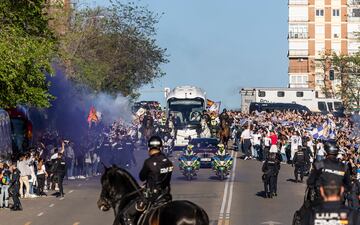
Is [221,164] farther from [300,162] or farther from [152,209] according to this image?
[152,209]

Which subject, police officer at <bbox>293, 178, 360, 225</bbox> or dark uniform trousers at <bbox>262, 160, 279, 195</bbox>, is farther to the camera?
dark uniform trousers at <bbox>262, 160, 279, 195</bbox>

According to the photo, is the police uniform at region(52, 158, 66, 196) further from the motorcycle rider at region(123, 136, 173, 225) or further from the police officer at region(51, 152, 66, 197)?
the motorcycle rider at region(123, 136, 173, 225)

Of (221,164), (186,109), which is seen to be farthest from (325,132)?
(186,109)

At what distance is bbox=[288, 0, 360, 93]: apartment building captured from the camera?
486ft

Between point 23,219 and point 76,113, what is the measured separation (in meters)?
31.0

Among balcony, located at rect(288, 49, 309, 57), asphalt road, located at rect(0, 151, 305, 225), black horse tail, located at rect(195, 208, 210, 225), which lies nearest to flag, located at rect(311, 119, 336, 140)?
asphalt road, located at rect(0, 151, 305, 225)

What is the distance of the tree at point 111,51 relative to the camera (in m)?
70.3

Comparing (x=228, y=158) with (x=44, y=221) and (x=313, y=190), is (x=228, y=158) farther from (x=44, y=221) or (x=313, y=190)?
(x=313, y=190)

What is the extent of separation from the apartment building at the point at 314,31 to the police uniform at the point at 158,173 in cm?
13020

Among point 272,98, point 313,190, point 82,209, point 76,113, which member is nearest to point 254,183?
point 82,209

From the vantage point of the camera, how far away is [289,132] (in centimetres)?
5178

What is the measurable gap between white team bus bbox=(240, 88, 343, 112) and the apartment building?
44447 mm

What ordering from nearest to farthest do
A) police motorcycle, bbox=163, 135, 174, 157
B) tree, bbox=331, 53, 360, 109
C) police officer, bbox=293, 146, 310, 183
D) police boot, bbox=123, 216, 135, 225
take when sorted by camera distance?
police boot, bbox=123, 216, 135, 225 < police officer, bbox=293, 146, 310, 183 < police motorcycle, bbox=163, 135, 174, 157 < tree, bbox=331, 53, 360, 109

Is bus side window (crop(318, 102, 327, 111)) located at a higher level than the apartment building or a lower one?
lower
